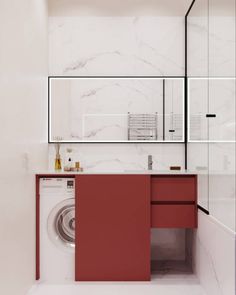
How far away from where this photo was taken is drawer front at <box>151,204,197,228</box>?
362cm

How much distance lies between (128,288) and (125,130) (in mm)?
1592

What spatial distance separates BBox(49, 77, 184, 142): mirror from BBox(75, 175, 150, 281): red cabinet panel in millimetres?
794

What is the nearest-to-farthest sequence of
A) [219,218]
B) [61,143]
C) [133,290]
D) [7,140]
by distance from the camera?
1. [7,140]
2. [219,218]
3. [133,290]
4. [61,143]

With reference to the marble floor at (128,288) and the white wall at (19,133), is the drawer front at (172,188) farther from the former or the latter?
the white wall at (19,133)

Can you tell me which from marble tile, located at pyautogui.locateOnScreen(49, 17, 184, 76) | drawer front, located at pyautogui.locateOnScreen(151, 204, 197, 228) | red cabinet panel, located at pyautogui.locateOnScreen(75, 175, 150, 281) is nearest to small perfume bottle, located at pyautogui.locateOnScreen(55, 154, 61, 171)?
red cabinet panel, located at pyautogui.locateOnScreen(75, 175, 150, 281)

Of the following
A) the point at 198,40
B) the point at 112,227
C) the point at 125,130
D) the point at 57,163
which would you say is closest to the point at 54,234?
the point at 112,227

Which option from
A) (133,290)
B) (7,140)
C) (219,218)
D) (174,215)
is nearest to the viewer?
(7,140)

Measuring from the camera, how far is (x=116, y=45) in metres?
4.30

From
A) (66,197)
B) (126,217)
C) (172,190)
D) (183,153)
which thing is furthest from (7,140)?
(183,153)

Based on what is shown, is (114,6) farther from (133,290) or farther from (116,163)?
(133,290)

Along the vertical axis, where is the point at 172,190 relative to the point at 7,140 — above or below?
below

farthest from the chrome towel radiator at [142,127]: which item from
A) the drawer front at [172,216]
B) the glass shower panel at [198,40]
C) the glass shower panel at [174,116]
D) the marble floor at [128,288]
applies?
the marble floor at [128,288]

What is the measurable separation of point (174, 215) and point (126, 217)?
0.43m

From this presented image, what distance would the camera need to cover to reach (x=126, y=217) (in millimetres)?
3570
